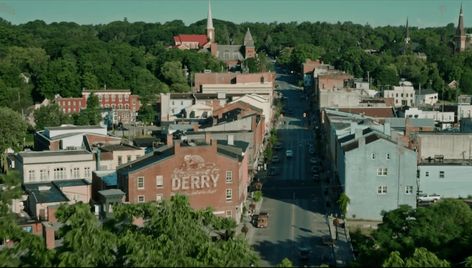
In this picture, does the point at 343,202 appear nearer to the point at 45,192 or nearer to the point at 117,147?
the point at 45,192

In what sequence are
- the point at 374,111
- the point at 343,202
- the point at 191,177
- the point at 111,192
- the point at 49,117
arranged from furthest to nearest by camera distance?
the point at 49,117, the point at 374,111, the point at 343,202, the point at 191,177, the point at 111,192

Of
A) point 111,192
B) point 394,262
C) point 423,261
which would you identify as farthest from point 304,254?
point 111,192

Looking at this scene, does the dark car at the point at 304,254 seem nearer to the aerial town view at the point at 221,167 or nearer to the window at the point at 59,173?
the aerial town view at the point at 221,167

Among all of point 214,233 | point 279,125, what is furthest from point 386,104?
point 214,233

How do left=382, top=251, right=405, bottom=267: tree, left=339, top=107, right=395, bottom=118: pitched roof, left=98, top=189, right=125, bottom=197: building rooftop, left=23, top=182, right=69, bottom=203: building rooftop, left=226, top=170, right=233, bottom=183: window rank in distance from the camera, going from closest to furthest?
left=382, top=251, right=405, bottom=267: tree → left=98, top=189, right=125, bottom=197: building rooftop → left=23, top=182, right=69, bottom=203: building rooftop → left=226, top=170, right=233, bottom=183: window → left=339, top=107, right=395, bottom=118: pitched roof

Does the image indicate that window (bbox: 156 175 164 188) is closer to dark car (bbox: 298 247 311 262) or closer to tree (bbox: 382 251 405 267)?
dark car (bbox: 298 247 311 262)

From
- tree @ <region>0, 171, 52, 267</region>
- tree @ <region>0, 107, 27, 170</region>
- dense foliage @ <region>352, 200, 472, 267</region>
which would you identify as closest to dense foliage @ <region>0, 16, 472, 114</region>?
tree @ <region>0, 107, 27, 170</region>
